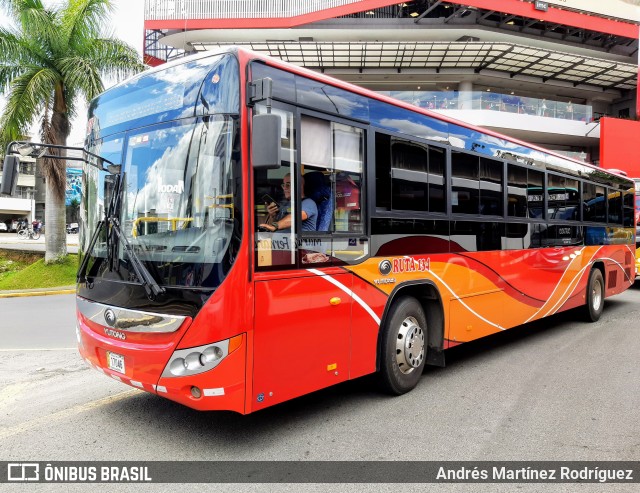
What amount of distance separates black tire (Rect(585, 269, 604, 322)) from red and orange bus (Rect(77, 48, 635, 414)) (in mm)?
4710

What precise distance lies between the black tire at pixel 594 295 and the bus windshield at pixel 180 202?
26.3ft

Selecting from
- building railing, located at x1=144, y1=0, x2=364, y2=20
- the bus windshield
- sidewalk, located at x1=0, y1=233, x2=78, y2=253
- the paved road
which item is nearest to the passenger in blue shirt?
→ the bus windshield

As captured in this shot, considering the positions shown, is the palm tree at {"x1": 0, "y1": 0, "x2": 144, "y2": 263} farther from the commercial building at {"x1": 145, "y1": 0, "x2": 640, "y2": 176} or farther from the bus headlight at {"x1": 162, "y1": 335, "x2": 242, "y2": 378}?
the bus headlight at {"x1": 162, "y1": 335, "x2": 242, "y2": 378}

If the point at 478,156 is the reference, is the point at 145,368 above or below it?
below

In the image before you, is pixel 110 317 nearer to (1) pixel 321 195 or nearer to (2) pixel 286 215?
(2) pixel 286 215

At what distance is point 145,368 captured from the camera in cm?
381

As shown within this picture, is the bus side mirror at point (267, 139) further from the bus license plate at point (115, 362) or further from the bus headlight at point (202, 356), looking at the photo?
the bus license plate at point (115, 362)

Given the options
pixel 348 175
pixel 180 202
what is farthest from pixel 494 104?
pixel 180 202

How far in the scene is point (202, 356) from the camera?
11.8ft

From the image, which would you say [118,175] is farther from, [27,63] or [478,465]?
[27,63]

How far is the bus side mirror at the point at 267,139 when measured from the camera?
3465mm

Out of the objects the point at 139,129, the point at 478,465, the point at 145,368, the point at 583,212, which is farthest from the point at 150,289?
the point at 583,212

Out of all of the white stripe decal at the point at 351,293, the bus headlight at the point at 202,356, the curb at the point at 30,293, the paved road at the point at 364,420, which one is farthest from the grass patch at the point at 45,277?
the bus headlight at the point at 202,356

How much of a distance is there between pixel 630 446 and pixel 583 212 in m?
5.76
